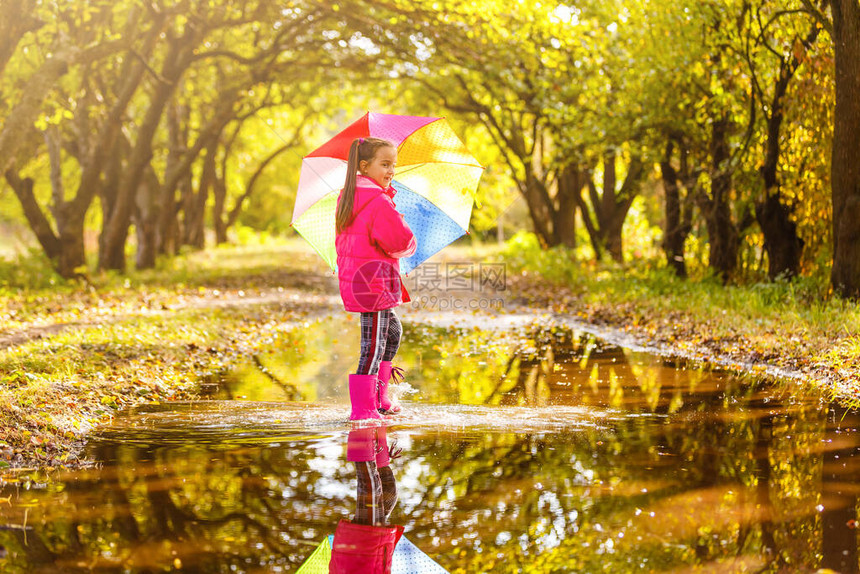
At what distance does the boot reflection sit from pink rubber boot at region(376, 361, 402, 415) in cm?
97

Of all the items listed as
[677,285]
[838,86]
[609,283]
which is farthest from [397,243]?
[609,283]

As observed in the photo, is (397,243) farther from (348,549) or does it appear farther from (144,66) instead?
(144,66)

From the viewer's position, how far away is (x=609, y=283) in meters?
17.6

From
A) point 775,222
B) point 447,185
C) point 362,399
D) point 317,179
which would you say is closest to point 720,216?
point 775,222

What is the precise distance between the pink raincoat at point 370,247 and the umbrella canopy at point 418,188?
32.8 inches

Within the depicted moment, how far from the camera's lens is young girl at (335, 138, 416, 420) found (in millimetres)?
6281

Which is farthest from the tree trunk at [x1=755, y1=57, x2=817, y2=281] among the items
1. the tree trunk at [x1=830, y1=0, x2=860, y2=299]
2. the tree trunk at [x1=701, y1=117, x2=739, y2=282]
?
the tree trunk at [x1=830, y1=0, x2=860, y2=299]

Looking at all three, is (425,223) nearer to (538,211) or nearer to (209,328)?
(209,328)

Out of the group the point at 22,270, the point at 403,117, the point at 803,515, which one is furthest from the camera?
the point at 22,270

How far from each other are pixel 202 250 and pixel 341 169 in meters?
33.0

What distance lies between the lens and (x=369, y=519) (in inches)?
166

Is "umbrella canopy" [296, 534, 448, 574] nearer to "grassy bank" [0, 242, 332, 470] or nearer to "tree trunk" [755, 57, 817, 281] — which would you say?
"grassy bank" [0, 242, 332, 470]

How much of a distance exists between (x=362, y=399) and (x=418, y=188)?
191 centimetres

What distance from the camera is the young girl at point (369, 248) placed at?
6281 millimetres
